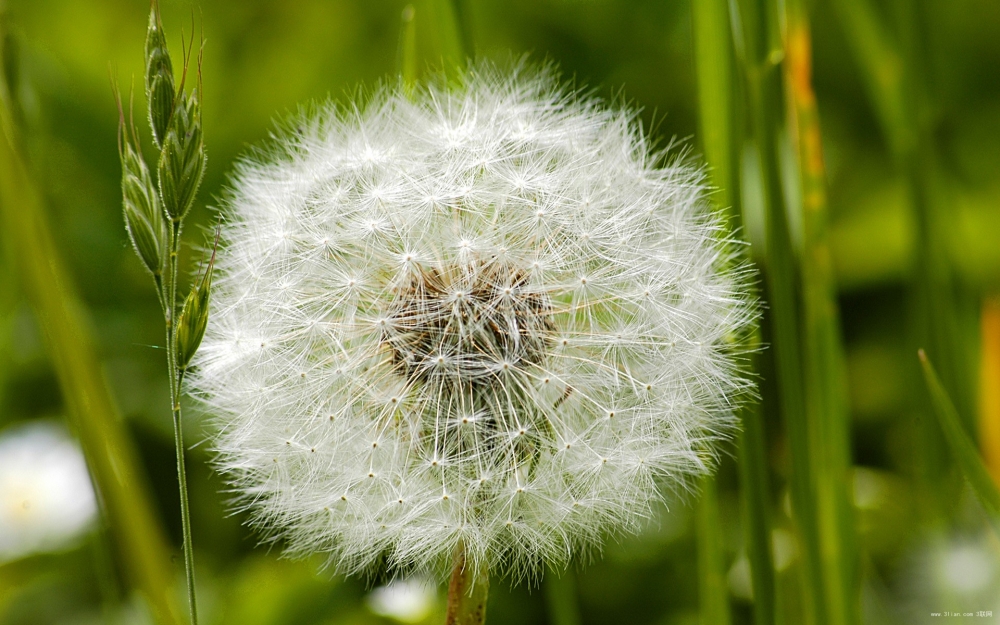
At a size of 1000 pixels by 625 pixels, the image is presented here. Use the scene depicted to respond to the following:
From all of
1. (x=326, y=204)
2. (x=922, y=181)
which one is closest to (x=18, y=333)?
(x=326, y=204)

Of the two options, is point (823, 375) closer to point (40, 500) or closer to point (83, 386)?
point (83, 386)

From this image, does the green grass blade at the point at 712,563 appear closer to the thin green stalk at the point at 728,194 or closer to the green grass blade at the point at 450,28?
the thin green stalk at the point at 728,194

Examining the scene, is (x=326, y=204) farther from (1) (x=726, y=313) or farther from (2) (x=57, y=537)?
(2) (x=57, y=537)

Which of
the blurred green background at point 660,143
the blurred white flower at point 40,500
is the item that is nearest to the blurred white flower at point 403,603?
the blurred green background at point 660,143

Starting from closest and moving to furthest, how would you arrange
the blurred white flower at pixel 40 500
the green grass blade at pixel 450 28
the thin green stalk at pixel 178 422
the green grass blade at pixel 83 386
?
the green grass blade at pixel 83 386, the thin green stalk at pixel 178 422, the green grass blade at pixel 450 28, the blurred white flower at pixel 40 500

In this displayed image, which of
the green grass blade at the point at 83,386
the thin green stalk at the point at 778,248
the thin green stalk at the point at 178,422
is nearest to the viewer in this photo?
the green grass blade at the point at 83,386

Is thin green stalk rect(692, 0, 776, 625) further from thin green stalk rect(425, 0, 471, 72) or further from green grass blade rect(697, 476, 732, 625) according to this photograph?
thin green stalk rect(425, 0, 471, 72)
